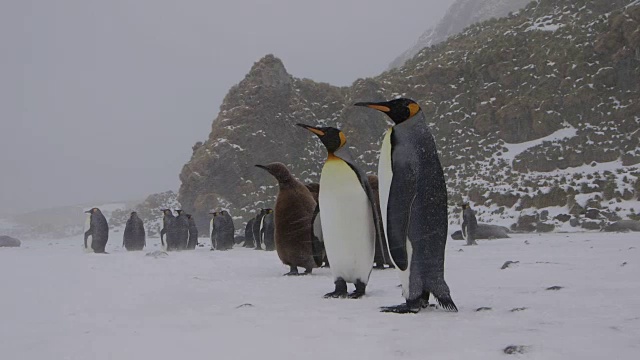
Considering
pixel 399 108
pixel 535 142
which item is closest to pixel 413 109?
pixel 399 108

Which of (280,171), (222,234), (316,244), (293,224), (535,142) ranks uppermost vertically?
(535,142)

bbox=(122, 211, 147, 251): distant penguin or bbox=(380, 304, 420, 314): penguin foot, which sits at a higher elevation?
bbox=(122, 211, 147, 251): distant penguin

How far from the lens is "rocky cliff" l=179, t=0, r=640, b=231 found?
76.5ft

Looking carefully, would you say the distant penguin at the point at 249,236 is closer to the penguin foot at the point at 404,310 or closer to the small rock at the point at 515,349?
the penguin foot at the point at 404,310

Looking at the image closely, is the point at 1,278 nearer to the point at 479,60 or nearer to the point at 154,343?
the point at 154,343

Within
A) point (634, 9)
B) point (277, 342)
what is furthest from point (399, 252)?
point (634, 9)

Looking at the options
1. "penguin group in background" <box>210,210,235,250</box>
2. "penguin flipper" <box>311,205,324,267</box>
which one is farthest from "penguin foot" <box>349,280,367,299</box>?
"penguin group in background" <box>210,210,235,250</box>

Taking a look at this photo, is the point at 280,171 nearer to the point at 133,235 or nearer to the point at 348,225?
the point at 348,225

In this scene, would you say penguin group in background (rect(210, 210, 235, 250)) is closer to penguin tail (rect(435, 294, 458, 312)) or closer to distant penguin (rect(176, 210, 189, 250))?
distant penguin (rect(176, 210, 189, 250))

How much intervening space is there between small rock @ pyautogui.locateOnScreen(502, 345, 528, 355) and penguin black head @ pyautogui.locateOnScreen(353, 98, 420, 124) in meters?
1.62

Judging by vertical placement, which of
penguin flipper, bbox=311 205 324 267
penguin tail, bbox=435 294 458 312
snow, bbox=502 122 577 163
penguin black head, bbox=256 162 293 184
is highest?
snow, bbox=502 122 577 163

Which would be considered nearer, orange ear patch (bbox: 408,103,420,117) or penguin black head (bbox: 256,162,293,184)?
orange ear patch (bbox: 408,103,420,117)

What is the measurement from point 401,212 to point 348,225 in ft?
3.41

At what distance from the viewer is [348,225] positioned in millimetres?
3932
